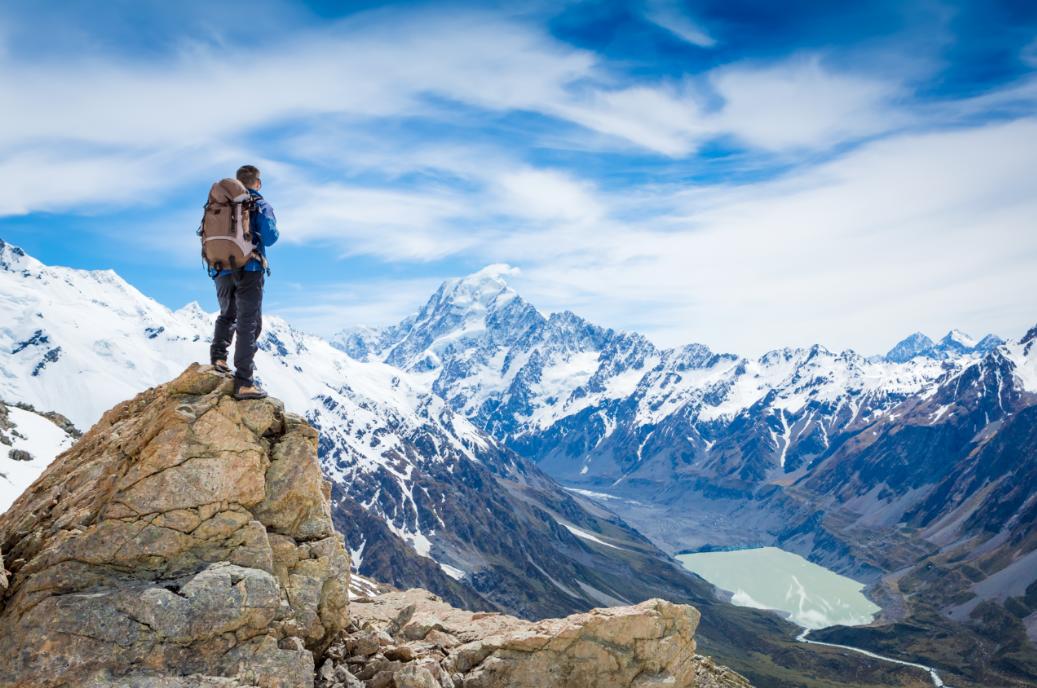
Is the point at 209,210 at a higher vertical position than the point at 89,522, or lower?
higher

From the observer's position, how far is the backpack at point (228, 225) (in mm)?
18219

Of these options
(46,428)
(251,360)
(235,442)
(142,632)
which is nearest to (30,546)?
(142,632)

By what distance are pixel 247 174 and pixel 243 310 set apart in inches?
131

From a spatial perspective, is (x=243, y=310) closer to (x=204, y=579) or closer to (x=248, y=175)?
(x=248, y=175)

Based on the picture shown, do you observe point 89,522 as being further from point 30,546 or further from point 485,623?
point 485,623

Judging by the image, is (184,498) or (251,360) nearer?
(184,498)

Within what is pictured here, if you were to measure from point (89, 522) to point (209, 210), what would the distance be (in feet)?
24.6

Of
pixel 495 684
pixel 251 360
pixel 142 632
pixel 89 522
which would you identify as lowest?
pixel 495 684

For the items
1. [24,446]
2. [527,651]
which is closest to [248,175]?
[527,651]

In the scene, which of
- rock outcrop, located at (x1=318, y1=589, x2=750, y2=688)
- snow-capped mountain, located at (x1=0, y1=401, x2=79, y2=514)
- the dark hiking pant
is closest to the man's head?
the dark hiking pant

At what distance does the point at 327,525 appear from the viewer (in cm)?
1988

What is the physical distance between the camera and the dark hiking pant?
61.8 feet

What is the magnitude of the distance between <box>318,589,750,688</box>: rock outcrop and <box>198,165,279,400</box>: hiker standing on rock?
749 centimetres

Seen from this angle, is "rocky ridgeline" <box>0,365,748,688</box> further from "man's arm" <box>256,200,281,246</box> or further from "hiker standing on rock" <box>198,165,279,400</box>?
"man's arm" <box>256,200,281,246</box>
